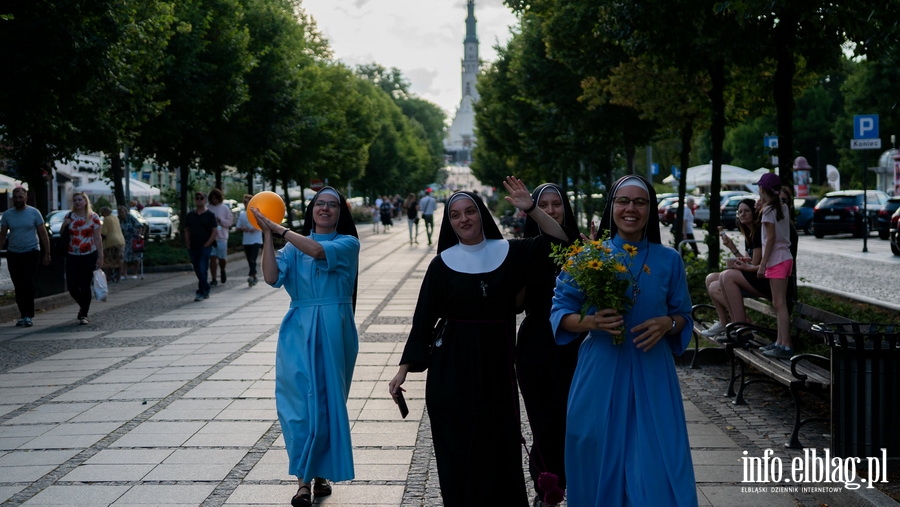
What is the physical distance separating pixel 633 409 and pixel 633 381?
12 cm

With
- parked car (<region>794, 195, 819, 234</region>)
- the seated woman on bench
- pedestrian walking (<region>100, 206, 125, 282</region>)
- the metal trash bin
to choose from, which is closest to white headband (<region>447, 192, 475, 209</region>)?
the metal trash bin

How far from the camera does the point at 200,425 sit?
27.0 feet

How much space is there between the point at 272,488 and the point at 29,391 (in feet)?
14.8

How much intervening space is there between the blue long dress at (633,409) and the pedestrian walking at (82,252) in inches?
466

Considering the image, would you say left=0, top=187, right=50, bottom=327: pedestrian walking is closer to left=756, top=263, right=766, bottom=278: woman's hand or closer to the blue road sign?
left=756, top=263, right=766, bottom=278: woman's hand

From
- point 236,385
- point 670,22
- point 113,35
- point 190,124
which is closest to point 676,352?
point 236,385

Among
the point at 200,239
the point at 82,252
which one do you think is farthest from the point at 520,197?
the point at 200,239

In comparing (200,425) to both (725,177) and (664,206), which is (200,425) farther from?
(725,177)

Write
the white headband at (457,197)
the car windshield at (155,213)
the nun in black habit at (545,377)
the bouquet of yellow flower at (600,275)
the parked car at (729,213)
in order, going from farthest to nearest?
the car windshield at (155,213) < the parked car at (729,213) < the nun in black habit at (545,377) < the white headband at (457,197) < the bouquet of yellow flower at (600,275)

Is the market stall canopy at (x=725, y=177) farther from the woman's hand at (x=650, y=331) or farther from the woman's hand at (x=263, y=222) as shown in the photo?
the woman's hand at (x=650, y=331)

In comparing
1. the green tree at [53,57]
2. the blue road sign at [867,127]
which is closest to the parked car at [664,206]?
the blue road sign at [867,127]

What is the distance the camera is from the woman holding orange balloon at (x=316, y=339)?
6.24 m

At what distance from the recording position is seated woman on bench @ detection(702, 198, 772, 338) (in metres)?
9.78

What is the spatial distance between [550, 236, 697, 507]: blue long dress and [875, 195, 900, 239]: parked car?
29435 millimetres
